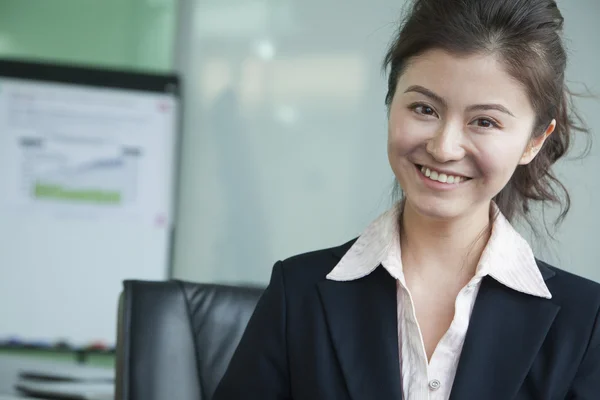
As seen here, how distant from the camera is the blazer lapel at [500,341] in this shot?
1268mm

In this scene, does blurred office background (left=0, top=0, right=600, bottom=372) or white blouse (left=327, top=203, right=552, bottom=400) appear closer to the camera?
white blouse (left=327, top=203, right=552, bottom=400)

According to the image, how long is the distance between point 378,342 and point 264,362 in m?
0.18

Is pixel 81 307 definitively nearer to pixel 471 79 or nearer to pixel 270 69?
pixel 270 69

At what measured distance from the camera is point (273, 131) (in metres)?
2.96

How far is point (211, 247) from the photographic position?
2.99 m

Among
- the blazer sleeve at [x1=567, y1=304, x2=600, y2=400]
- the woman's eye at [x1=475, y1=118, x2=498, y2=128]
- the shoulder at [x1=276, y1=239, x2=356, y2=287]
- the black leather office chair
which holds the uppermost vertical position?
the woman's eye at [x1=475, y1=118, x2=498, y2=128]

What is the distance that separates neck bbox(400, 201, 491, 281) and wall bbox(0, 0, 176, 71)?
2033mm

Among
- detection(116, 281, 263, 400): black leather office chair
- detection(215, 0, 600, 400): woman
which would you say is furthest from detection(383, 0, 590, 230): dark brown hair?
detection(116, 281, 263, 400): black leather office chair

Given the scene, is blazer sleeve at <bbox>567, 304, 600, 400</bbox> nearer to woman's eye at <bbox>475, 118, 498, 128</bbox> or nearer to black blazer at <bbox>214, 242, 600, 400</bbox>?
black blazer at <bbox>214, 242, 600, 400</bbox>

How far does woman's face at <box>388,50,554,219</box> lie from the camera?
124 cm

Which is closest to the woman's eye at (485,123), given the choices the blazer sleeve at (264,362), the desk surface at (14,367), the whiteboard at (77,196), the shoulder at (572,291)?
the shoulder at (572,291)

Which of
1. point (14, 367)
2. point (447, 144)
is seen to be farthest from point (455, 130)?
point (14, 367)

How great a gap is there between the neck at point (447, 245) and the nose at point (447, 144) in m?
0.15

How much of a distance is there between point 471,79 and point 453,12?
0.39 ft
